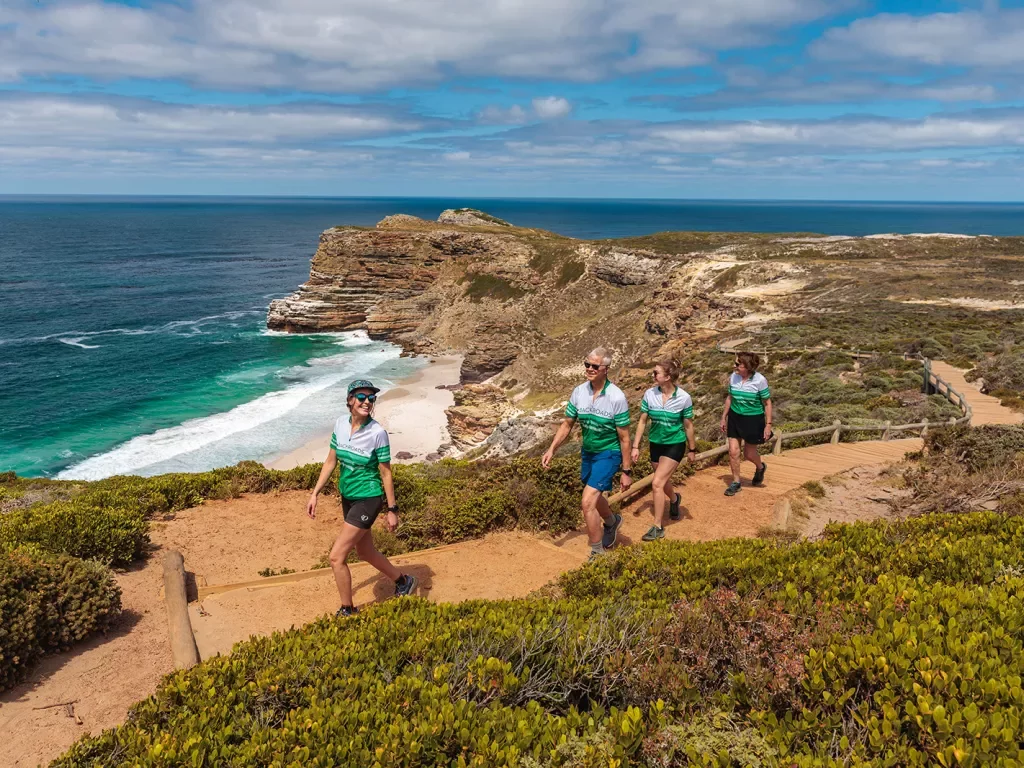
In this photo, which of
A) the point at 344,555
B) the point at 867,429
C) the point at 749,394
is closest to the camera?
the point at 344,555

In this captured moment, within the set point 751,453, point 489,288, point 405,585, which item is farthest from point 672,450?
point 489,288

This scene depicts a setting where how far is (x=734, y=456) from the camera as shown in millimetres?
9156

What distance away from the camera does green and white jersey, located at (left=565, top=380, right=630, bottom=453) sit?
6.42 metres

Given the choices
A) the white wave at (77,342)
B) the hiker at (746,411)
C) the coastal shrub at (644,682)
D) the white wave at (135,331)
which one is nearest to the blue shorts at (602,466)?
the coastal shrub at (644,682)

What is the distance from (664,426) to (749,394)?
2.05m

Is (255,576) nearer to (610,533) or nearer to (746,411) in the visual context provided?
(610,533)

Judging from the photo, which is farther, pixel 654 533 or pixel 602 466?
pixel 654 533

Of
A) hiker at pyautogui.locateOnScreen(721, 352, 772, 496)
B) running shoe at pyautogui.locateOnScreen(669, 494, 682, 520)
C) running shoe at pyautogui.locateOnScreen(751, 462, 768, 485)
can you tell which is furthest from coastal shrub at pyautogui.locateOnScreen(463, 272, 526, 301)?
running shoe at pyautogui.locateOnScreen(669, 494, 682, 520)

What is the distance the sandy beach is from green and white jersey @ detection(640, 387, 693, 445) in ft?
71.8

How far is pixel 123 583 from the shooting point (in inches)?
268

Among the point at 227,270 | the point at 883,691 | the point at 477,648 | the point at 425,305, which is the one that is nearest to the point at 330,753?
the point at 477,648

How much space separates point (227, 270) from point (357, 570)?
100 meters

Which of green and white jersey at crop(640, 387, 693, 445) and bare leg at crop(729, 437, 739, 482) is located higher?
green and white jersey at crop(640, 387, 693, 445)

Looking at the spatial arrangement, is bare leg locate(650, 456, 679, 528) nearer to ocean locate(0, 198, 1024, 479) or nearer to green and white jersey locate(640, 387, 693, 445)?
green and white jersey locate(640, 387, 693, 445)
